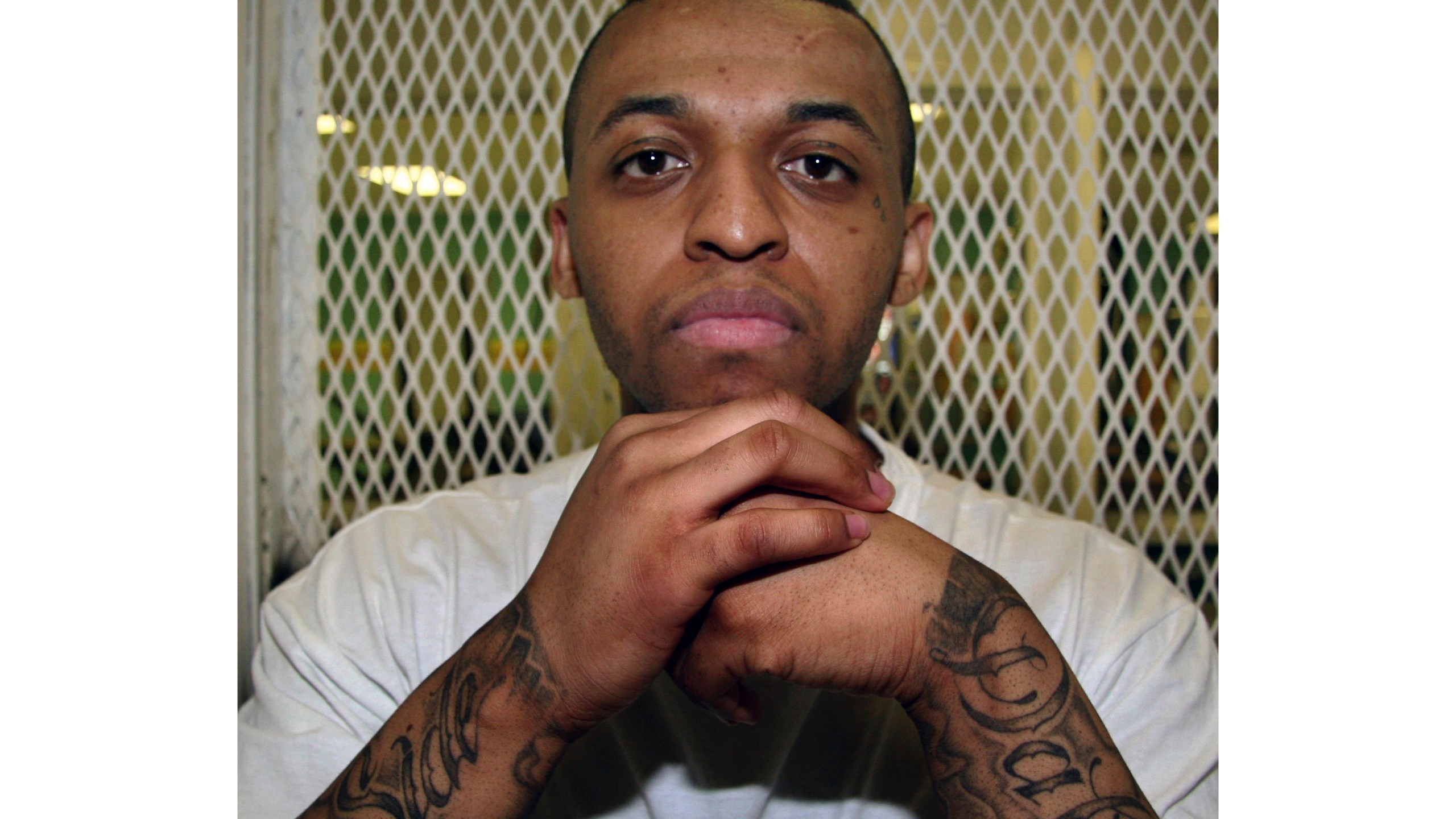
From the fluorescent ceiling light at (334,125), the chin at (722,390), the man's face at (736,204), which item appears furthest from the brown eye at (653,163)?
the fluorescent ceiling light at (334,125)


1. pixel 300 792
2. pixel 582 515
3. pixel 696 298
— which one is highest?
pixel 696 298

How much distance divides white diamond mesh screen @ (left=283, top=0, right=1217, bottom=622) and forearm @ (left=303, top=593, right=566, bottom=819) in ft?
2.62

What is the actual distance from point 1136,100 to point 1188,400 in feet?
1.74

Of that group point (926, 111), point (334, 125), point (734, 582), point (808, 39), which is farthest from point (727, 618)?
point (334, 125)

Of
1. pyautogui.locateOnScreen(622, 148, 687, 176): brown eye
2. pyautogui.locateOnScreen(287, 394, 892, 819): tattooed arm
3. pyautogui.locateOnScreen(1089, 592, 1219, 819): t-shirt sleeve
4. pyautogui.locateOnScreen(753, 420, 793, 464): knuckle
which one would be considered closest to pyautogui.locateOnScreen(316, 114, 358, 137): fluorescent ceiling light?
pyautogui.locateOnScreen(622, 148, 687, 176): brown eye

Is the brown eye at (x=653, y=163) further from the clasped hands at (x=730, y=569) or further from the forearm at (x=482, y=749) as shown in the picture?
the forearm at (x=482, y=749)

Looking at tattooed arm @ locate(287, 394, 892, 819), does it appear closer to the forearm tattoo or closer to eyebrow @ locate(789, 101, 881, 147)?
the forearm tattoo

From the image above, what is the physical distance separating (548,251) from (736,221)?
2.22ft
